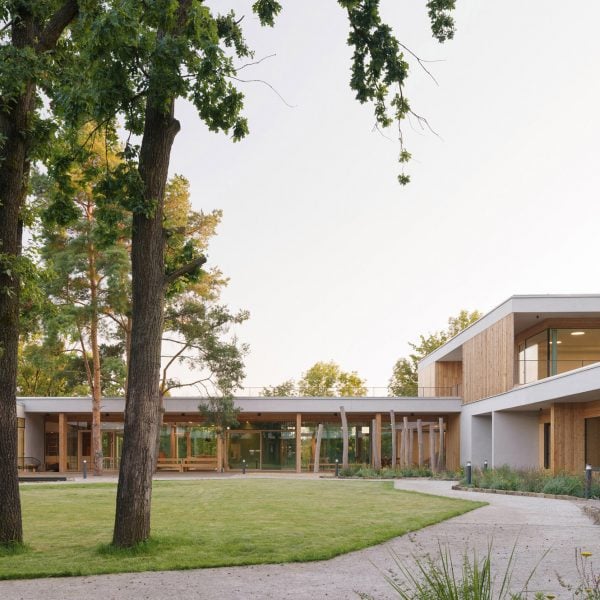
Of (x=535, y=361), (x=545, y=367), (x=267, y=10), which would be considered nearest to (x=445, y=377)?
(x=535, y=361)

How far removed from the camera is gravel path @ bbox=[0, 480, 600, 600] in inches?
321

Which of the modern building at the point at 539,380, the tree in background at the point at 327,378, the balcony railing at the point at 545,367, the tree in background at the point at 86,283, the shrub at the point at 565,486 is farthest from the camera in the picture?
the tree in background at the point at 327,378

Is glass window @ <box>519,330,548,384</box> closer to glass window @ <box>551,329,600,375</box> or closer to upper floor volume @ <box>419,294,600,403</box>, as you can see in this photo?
upper floor volume @ <box>419,294,600,403</box>

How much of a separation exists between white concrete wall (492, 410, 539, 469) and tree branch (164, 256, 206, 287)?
2261 cm

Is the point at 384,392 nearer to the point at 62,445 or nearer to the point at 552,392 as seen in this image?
the point at 62,445

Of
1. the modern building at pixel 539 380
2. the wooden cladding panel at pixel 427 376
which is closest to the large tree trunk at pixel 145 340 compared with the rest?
the modern building at pixel 539 380

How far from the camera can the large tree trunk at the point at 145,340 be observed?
10.8m

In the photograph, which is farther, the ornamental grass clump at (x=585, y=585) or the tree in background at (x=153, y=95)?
the tree in background at (x=153, y=95)

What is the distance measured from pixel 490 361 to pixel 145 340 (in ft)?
Result: 80.1

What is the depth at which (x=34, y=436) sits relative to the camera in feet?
142

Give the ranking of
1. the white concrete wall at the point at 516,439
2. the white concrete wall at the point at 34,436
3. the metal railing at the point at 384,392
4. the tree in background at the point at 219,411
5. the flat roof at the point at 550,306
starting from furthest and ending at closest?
the white concrete wall at the point at 34,436, the metal railing at the point at 384,392, the tree in background at the point at 219,411, the white concrete wall at the point at 516,439, the flat roof at the point at 550,306

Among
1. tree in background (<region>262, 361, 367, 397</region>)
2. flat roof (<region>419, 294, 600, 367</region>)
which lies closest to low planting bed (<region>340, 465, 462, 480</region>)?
flat roof (<region>419, 294, 600, 367</region>)

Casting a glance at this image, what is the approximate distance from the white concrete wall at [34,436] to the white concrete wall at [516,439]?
78.4ft

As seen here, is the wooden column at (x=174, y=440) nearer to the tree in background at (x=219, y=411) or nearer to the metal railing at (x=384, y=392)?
the metal railing at (x=384, y=392)
